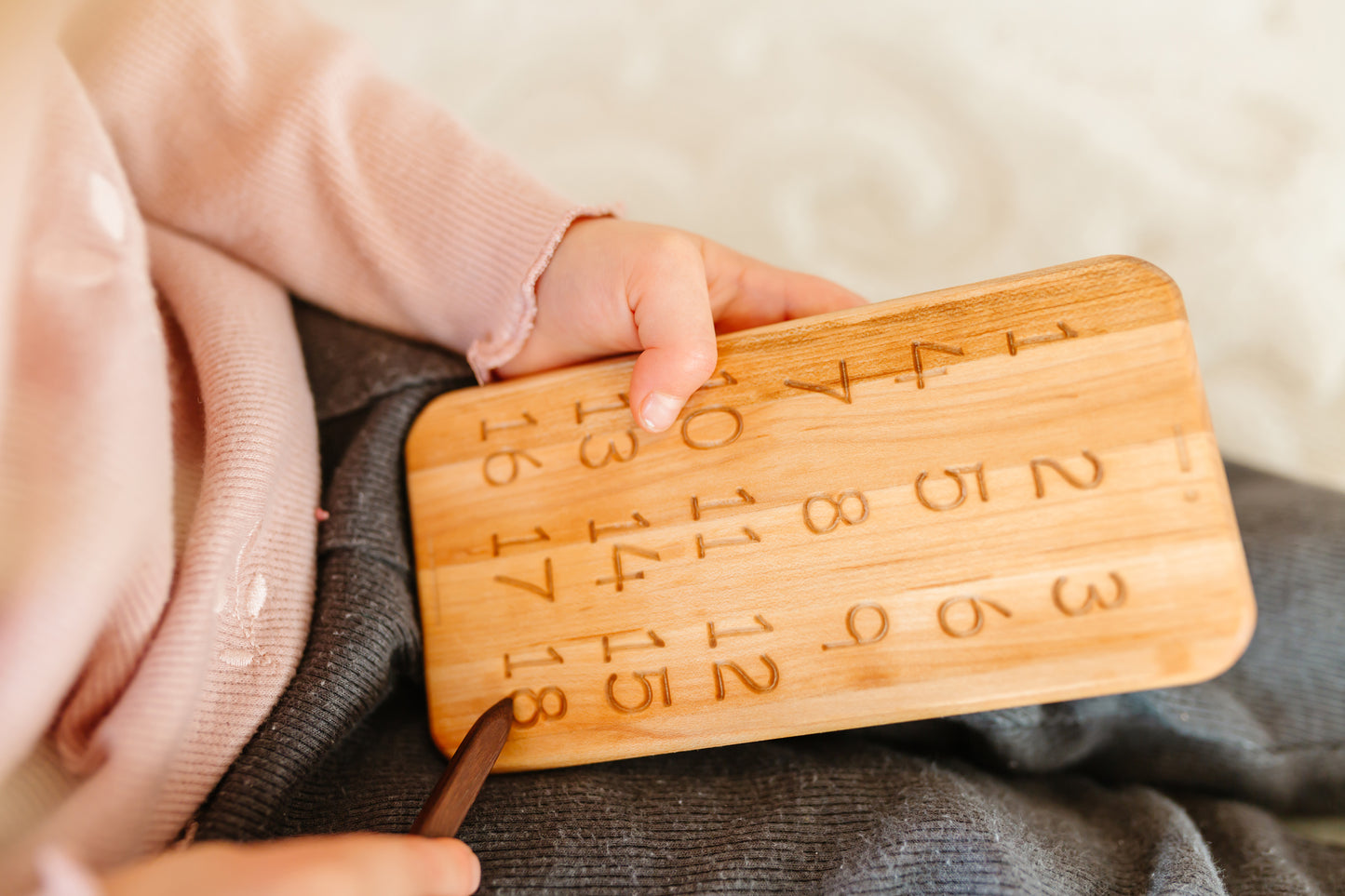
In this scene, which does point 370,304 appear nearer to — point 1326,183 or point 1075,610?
point 1075,610

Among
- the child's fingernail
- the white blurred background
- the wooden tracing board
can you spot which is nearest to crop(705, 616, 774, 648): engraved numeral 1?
the wooden tracing board

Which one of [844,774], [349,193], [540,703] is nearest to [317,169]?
[349,193]

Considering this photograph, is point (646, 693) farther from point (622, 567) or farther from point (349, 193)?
point (349, 193)

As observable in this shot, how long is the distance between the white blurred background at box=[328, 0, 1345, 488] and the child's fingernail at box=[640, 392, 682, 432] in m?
0.30

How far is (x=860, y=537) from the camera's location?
0.40 metres

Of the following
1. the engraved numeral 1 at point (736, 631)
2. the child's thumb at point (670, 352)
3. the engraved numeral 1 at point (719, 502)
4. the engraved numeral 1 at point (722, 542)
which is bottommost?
the engraved numeral 1 at point (736, 631)

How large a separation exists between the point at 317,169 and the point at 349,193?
0.03 meters

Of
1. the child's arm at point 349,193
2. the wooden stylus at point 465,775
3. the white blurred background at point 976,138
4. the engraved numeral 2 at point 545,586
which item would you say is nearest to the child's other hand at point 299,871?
the wooden stylus at point 465,775

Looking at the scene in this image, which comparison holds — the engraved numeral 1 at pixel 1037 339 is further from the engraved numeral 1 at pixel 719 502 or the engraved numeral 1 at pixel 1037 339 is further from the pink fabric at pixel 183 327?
the pink fabric at pixel 183 327

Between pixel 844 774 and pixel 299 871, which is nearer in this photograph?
pixel 299 871

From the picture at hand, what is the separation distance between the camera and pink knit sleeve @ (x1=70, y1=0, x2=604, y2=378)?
50 centimetres

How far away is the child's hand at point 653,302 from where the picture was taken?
1.42ft

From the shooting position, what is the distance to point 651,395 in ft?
1.41

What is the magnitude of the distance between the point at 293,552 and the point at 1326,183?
2.47 ft
